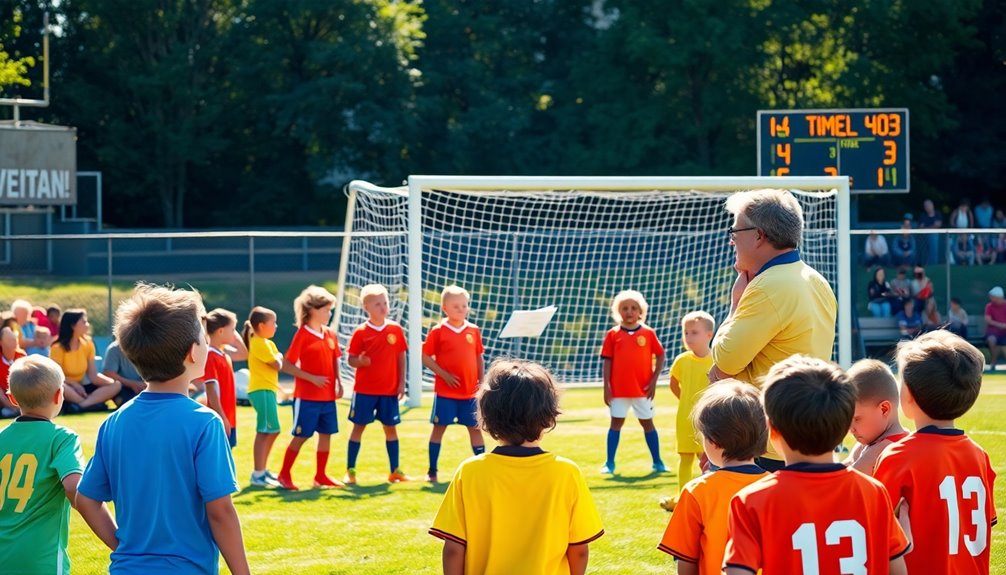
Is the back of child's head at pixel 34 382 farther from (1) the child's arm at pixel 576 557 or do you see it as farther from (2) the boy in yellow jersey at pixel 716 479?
(2) the boy in yellow jersey at pixel 716 479

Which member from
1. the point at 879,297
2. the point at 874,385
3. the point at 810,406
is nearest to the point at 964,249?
the point at 879,297

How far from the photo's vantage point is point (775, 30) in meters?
33.9

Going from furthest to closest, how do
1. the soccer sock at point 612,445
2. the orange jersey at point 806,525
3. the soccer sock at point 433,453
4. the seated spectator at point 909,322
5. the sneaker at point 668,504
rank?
the seated spectator at point 909,322, the soccer sock at point 612,445, the soccer sock at point 433,453, the sneaker at point 668,504, the orange jersey at point 806,525

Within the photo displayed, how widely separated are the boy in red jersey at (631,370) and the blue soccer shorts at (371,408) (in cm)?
169

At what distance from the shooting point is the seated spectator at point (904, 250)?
70.2 feet

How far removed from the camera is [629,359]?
32.1 ft

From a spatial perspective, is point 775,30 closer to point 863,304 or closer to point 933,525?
point 863,304

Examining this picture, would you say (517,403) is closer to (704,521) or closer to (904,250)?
(704,521)

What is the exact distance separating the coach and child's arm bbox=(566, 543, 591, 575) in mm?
880

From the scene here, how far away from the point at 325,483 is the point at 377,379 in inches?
34.9

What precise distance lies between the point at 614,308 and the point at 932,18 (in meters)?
27.0

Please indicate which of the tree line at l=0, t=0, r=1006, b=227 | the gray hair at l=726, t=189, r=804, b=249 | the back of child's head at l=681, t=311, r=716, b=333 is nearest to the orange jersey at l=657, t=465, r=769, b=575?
the gray hair at l=726, t=189, r=804, b=249

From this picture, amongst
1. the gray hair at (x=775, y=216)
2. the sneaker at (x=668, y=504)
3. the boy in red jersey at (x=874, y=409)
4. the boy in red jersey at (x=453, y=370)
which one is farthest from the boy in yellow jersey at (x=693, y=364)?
the boy in red jersey at (x=874, y=409)

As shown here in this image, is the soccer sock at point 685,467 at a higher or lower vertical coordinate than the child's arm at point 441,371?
lower
